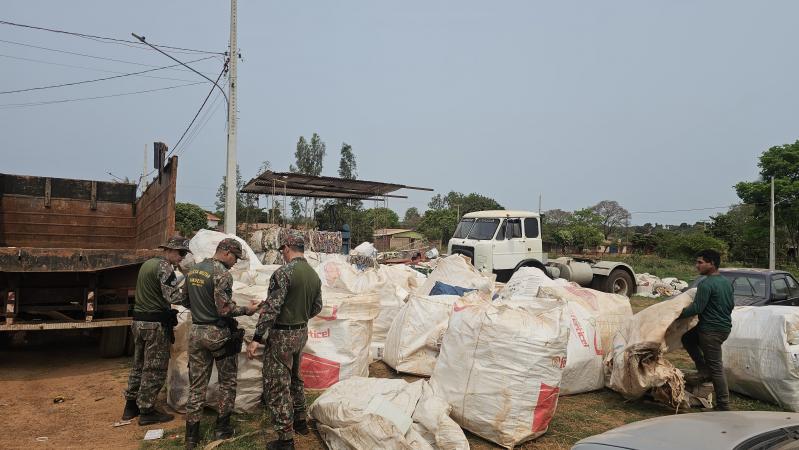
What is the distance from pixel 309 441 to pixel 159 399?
1642 millimetres

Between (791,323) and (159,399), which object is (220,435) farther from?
(791,323)

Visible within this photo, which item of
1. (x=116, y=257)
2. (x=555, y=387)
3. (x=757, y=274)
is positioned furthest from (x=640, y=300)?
(x=116, y=257)

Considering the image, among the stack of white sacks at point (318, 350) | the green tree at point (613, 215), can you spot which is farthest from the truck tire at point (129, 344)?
the green tree at point (613, 215)

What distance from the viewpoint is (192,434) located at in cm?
324

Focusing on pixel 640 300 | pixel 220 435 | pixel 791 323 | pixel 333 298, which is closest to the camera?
pixel 220 435

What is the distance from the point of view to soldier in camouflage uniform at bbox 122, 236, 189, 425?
3754 millimetres

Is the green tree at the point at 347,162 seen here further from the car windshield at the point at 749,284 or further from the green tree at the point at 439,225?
the car windshield at the point at 749,284

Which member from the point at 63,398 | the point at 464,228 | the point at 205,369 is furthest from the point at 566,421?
the point at 464,228

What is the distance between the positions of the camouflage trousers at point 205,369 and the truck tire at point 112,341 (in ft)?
8.93

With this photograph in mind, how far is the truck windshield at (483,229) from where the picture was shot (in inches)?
405

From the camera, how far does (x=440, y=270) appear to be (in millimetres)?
6414

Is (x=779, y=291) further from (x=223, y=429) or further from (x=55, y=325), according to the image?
(x=55, y=325)

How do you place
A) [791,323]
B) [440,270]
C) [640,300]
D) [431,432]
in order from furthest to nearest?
[640,300] → [440,270] → [791,323] → [431,432]

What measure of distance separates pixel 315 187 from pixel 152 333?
42.9 feet
